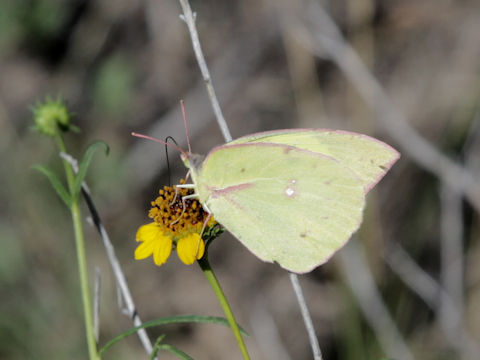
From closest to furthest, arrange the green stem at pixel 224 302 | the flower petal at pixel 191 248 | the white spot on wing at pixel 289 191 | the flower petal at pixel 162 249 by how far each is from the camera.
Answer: the green stem at pixel 224 302 < the flower petal at pixel 191 248 < the flower petal at pixel 162 249 < the white spot on wing at pixel 289 191

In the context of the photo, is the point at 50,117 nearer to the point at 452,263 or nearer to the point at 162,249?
the point at 162,249

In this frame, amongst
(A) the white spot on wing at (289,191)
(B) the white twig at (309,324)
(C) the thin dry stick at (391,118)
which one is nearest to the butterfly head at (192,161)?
(A) the white spot on wing at (289,191)

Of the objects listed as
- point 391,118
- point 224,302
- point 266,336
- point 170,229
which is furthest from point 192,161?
point 266,336

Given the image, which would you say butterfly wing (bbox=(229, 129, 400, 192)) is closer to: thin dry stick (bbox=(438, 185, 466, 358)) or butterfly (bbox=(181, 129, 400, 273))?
butterfly (bbox=(181, 129, 400, 273))

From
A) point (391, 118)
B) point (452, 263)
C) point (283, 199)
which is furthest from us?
point (452, 263)

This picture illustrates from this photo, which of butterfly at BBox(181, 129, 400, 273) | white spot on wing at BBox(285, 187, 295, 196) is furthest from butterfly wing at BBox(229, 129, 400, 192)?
white spot on wing at BBox(285, 187, 295, 196)

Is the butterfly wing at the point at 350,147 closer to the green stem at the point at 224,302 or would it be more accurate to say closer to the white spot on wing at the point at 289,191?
the white spot on wing at the point at 289,191

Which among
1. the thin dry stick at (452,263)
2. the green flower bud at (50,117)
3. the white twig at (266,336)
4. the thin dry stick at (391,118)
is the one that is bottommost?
the white twig at (266,336)
